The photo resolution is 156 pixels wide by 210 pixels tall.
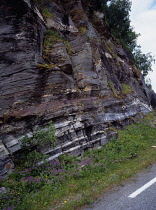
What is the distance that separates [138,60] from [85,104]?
113 ft

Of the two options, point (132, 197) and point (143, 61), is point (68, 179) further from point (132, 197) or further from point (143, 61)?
point (143, 61)

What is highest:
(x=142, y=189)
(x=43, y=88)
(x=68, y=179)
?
(x=43, y=88)

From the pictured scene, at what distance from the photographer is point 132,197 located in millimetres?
4738

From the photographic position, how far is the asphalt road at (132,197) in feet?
14.1

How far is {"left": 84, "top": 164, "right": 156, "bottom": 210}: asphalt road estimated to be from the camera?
4.30 metres

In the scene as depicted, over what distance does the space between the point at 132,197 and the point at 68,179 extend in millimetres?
3095

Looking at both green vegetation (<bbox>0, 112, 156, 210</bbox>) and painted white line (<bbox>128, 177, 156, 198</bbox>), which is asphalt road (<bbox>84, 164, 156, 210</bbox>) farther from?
green vegetation (<bbox>0, 112, 156, 210</bbox>)

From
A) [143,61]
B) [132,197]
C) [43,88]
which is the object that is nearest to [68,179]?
[132,197]

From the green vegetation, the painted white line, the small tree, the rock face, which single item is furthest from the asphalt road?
the small tree

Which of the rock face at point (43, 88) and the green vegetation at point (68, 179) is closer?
the green vegetation at point (68, 179)

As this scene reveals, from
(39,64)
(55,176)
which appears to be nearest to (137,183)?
(55,176)

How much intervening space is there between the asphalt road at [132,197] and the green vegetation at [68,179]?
14.5 inches

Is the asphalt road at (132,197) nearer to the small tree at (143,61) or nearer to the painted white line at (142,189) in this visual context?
the painted white line at (142,189)

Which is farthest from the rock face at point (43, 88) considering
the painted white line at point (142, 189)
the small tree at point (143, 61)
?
the small tree at point (143, 61)
